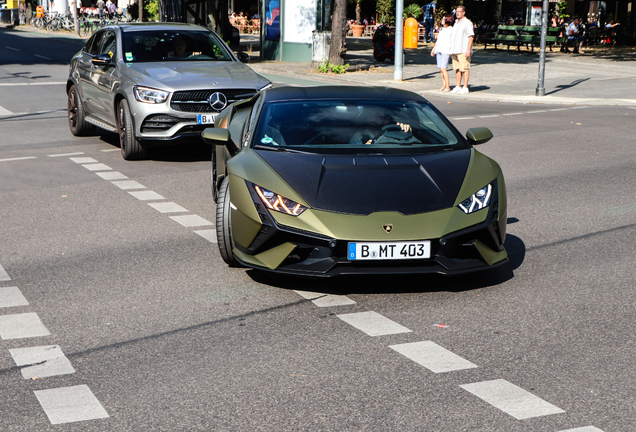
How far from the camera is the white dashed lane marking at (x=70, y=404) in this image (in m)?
3.78

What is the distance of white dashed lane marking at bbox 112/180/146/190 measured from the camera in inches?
374

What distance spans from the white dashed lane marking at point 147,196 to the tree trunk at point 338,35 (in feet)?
→ 56.4

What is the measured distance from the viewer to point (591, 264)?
21.0 ft

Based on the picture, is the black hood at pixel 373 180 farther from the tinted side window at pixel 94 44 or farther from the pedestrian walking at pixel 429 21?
the pedestrian walking at pixel 429 21

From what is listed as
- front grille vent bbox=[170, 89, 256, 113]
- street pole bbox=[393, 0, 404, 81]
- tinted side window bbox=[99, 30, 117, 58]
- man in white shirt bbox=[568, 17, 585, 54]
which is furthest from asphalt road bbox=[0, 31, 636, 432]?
man in white shirt bbox=[568, 17, 585, 54]

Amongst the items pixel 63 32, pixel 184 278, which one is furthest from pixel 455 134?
pixel 63 32

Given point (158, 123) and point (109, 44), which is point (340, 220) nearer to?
point (158, 123)

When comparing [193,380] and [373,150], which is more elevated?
[373,150]

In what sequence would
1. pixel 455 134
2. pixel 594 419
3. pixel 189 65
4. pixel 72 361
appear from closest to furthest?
pixel 594 419 → pixel 72 361 → pixel 455 134 → pixel 189 65

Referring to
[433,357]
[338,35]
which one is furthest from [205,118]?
[338,35]

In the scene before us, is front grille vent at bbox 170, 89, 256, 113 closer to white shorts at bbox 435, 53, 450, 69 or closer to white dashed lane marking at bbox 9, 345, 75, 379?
white dashed lane marking at bbox 9, 345, 75, 379

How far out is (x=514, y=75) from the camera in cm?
2497

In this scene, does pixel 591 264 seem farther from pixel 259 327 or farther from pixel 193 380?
pixel 193 380

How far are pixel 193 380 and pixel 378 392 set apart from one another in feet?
3.13
